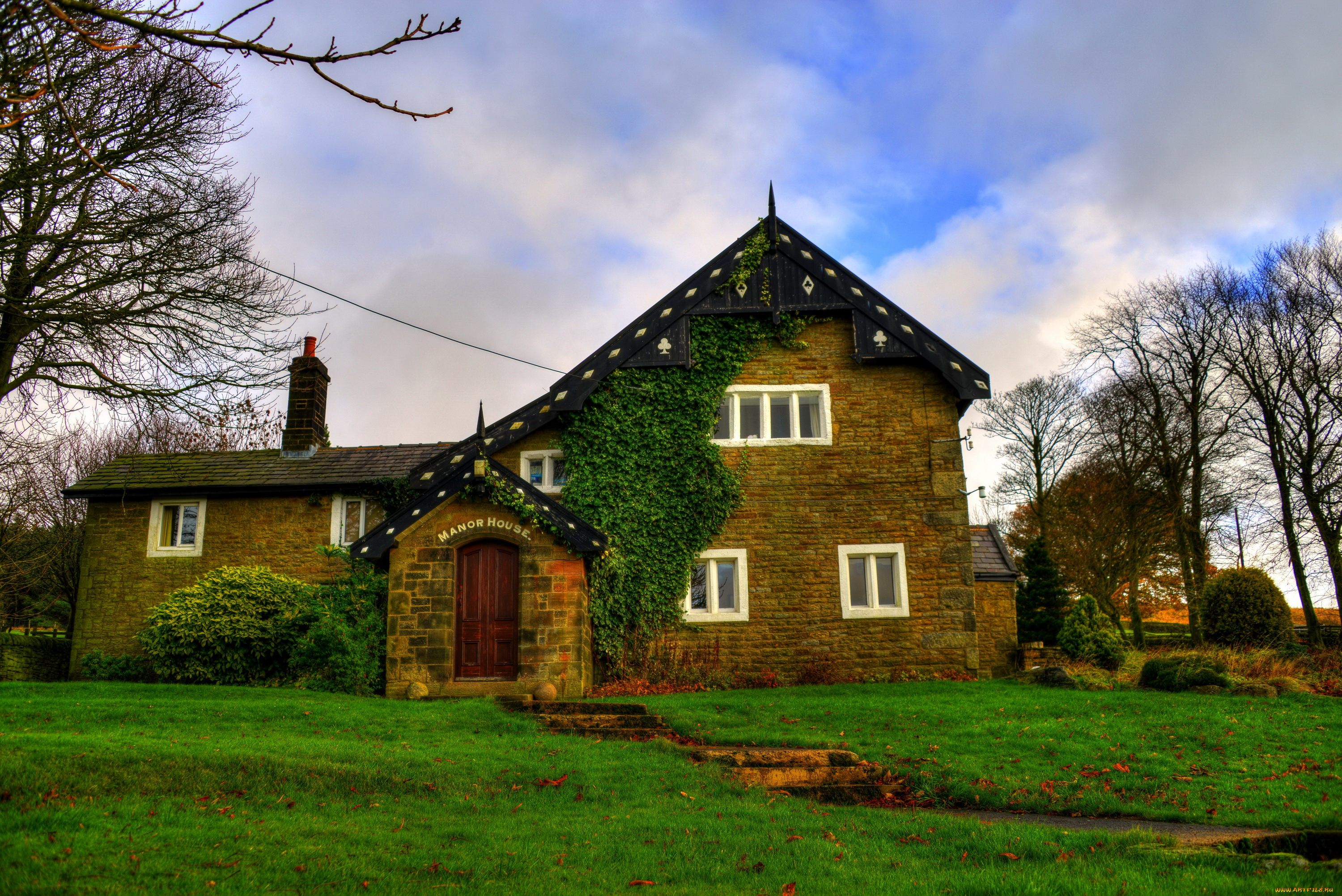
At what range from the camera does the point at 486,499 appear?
1608 centimetres

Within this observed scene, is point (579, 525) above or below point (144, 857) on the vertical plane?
above

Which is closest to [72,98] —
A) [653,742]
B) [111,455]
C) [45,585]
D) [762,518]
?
[653,742]

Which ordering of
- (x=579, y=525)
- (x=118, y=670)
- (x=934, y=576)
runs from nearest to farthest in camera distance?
(x=579, y=525), (x=934, y=576), (x=118, y=670)

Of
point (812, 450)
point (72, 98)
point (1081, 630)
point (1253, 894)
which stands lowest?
point (1253, 894)

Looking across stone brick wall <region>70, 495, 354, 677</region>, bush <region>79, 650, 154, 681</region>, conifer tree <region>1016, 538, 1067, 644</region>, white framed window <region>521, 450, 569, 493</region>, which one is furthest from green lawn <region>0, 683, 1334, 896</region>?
conifer tree <region>1016, 538, 1067, 644</region>

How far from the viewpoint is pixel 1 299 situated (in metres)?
11.6

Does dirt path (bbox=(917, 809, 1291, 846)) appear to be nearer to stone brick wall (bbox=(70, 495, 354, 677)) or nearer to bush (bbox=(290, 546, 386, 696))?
bush (bbox=(290, 546, 386, 696))

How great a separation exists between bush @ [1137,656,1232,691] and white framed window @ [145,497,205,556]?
1897cm

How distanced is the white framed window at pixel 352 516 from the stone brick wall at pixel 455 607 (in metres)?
4.62

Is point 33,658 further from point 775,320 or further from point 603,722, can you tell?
point 775,320

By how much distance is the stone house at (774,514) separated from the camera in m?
15.8

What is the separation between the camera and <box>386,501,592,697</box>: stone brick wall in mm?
15359

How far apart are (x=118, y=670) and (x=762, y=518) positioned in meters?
13.1

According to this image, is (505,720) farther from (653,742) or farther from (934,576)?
(934,576)
